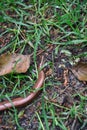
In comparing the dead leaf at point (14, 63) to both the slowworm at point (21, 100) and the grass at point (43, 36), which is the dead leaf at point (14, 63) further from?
the slowworm at point (21, 100)

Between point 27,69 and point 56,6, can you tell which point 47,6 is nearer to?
point 56,6

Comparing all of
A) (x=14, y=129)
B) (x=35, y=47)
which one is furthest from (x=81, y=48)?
(x=14, y=129)

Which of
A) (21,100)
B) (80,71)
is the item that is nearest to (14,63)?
(21,100)

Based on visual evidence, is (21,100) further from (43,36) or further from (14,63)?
(43,36)

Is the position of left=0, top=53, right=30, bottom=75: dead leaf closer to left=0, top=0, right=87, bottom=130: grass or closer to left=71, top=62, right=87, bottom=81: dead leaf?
left=0, top=0, right=87, bottom=130: grass

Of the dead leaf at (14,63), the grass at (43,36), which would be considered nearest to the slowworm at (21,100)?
the grass at (43,36)

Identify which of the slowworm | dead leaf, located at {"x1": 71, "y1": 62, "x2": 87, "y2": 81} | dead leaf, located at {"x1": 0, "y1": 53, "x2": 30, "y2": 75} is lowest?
the slowworm

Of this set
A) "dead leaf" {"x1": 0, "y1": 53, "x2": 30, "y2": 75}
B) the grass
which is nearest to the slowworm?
the grass

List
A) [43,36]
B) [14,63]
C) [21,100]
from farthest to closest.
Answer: [43,36]
[14,63]
[21,100]
